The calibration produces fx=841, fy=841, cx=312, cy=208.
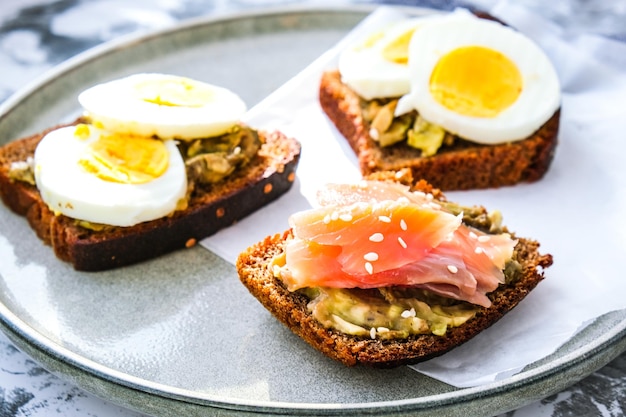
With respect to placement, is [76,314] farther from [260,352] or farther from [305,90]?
[305,90]

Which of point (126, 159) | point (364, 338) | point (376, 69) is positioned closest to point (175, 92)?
point (126, 159)

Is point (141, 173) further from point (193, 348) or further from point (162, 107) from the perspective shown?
point (193, 348)

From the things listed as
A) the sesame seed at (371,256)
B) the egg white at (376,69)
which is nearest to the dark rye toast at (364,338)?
the sesame seed at (371,256)

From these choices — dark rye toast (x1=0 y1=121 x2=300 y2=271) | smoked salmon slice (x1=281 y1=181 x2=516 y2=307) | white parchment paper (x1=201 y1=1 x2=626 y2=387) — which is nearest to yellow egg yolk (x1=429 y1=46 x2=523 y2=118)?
white parchment paper (x1=201 y1=1 x2=626 y2=387)

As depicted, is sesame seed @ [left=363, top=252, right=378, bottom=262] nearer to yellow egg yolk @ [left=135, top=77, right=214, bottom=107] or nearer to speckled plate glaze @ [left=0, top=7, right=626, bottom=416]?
speckled plate glaze @ [left=0, top=7, right=626, bottom=416]

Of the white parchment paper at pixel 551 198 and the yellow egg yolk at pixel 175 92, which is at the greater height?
the yellow egg yolk at pixel 175 92

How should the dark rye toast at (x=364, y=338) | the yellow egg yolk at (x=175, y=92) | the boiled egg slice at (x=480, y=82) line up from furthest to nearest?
the boiled egg slice at (x=480, y=82) → the yellow egg yolk at (x=175, y=92) → the dark rye toast at (x=364, y=338)

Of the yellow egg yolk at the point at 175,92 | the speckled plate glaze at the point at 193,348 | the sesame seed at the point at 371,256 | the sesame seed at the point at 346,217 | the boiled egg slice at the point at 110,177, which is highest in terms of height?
the yellow egg yolk at the point at 175,92

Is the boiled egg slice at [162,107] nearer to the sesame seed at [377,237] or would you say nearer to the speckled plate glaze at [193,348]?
the speckled plate glaze at [193,348]

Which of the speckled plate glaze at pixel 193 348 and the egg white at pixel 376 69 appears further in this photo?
the egg white at pixel 376 69
